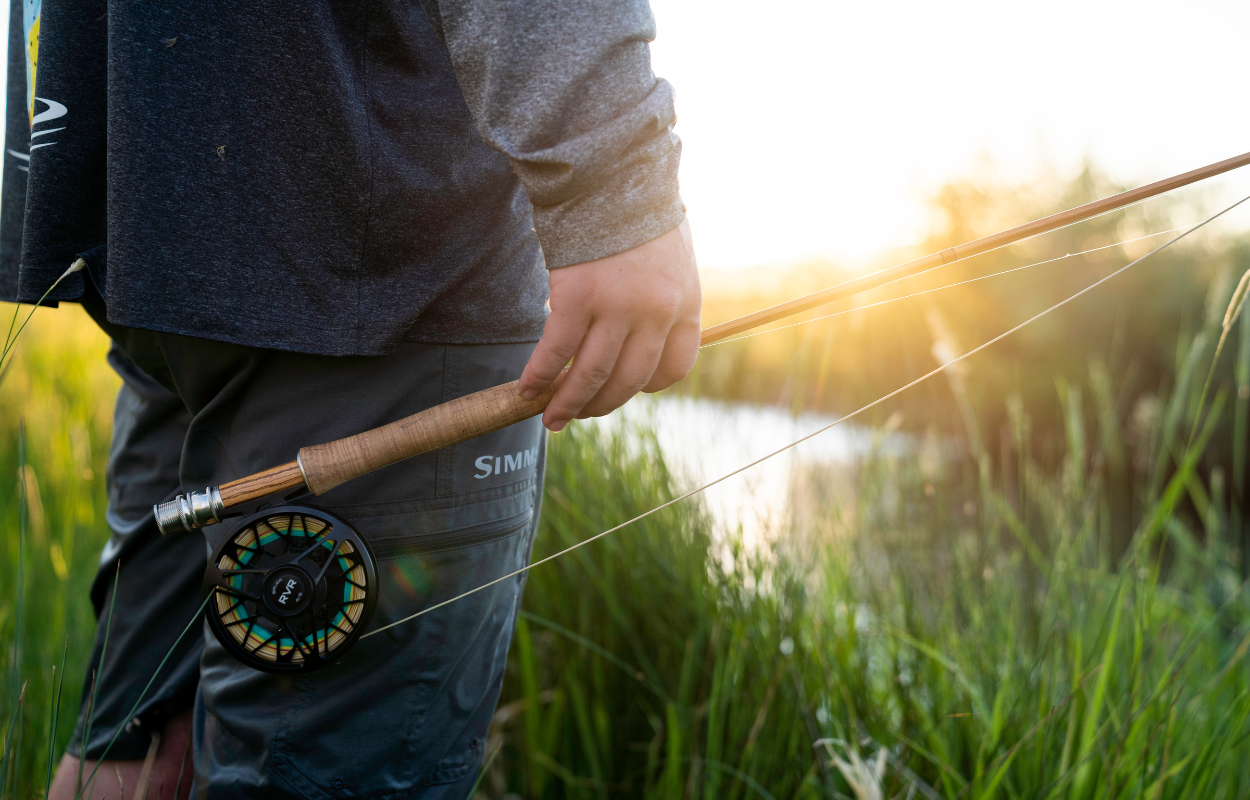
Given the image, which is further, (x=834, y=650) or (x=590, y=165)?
(x=834, y=650)

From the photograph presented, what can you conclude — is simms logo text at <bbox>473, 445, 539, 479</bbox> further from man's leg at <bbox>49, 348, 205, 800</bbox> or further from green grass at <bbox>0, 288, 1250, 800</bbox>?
green grass at <bbox>0, 288, 1250, 800</bbox>

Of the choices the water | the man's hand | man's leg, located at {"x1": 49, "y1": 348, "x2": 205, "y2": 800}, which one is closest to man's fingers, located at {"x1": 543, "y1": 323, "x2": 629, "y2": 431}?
the man's hand

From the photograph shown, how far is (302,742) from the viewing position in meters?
0.82

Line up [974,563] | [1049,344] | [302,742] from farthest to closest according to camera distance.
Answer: [1049,344] < [974,563] < [302,742]

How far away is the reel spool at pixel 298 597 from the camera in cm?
78

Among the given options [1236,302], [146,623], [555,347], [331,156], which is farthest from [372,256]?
[1236,302]

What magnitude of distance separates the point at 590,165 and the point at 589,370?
0.19m

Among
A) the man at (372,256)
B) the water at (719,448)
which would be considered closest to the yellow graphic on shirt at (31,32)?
the man at (372,256)

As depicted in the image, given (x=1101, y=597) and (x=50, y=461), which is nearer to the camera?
(x=1101, y=597)

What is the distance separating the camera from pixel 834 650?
5.21ft

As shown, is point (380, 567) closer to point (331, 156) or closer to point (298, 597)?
point (298, 597)

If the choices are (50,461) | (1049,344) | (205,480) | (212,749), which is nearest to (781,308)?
(205,480)

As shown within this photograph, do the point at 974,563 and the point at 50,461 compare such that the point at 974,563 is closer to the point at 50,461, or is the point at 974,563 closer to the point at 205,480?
the point at 205,480

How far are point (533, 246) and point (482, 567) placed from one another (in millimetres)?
397
